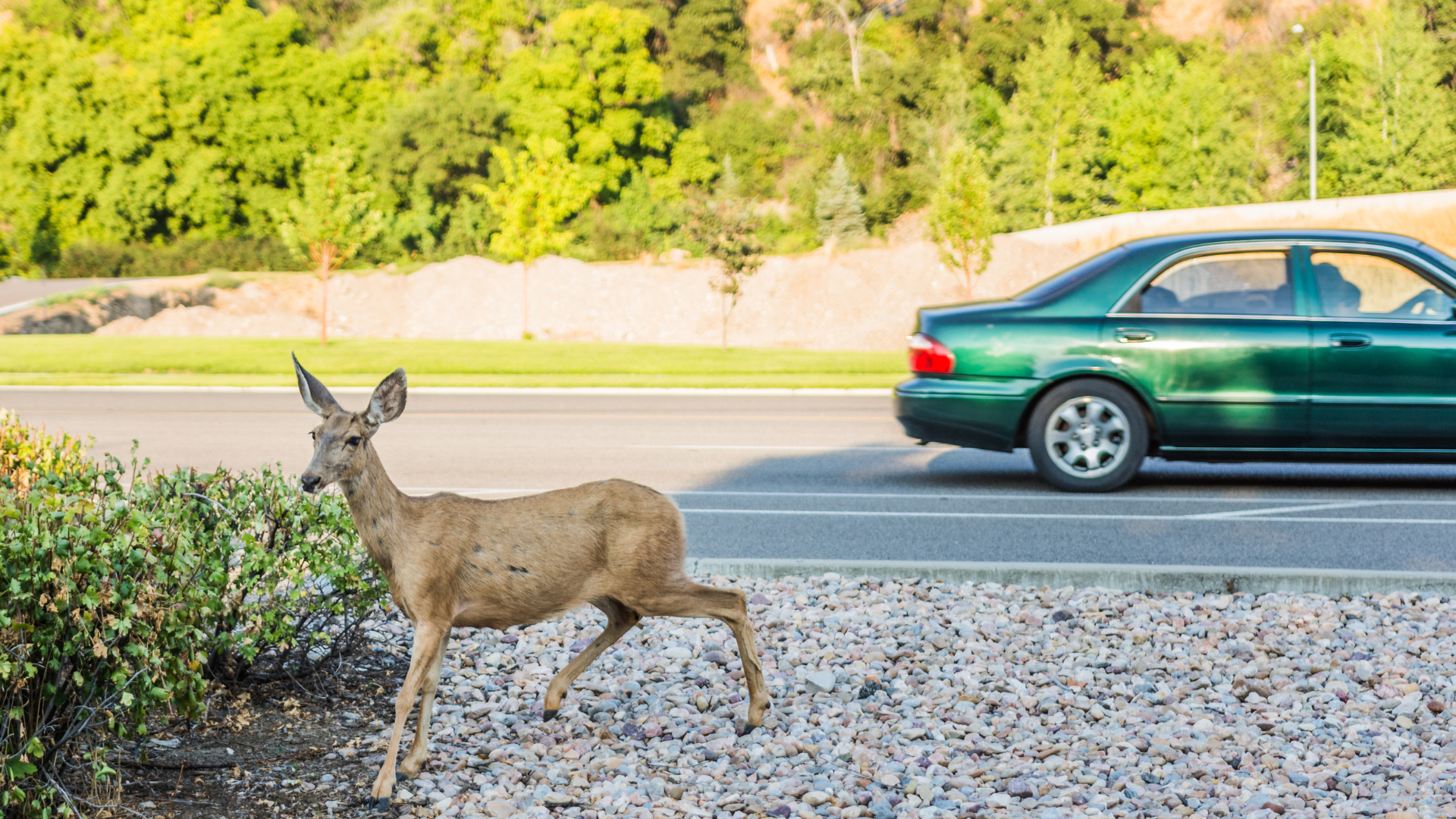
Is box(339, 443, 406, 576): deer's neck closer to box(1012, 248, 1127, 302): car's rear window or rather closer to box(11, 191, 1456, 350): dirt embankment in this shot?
box(1012, 248, 1127, 302): car's rear window

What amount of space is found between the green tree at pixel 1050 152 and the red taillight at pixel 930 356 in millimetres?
49680

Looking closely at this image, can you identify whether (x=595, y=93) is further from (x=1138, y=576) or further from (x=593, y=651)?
(x=593, y=651)

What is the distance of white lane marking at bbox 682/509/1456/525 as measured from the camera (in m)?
8.48

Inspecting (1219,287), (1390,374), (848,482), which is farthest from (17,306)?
(1390,374)

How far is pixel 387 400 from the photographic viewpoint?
13.0ft

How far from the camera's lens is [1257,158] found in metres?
59.2

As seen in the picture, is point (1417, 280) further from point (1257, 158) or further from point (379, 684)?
point (1257, 158)

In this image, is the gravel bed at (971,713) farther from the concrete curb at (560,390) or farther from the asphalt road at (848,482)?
the concrete curb at (560,390)

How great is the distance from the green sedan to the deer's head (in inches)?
253

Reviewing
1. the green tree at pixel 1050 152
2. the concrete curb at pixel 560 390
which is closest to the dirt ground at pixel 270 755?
the concrete curb at pixel 560 390

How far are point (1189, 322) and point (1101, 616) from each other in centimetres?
456

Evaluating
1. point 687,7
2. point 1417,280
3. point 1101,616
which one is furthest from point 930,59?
point 1101,616

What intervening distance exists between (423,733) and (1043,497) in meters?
6.46

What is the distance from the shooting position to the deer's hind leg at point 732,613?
4.37 metres
